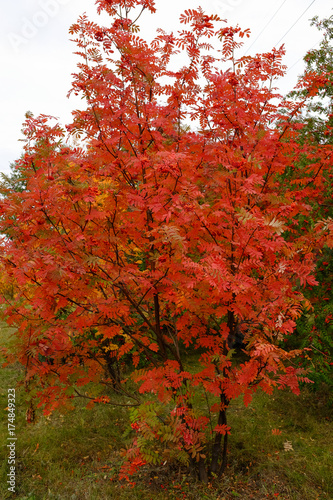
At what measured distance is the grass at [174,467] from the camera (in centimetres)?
444

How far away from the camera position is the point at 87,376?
179 inches

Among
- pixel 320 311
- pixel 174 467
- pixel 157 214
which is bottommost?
pixel 174 467

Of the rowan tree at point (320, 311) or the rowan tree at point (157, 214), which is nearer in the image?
the rowan tree at point (157, 214)

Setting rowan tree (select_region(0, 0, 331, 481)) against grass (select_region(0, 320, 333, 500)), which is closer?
rowan tree (select_region(0, 0, 331, 481))

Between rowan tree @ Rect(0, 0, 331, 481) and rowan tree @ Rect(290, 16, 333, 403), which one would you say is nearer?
rowan tree @ Rect(0, 0, 331, 481)

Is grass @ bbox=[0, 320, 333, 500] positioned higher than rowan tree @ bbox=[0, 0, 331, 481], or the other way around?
rowan tree @ bbox=[0, 0, 331, 481]

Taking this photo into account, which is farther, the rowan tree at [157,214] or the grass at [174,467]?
the grass at [174,467]

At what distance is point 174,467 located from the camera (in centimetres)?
490

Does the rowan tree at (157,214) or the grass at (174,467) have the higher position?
the rowan tree at (157,214)

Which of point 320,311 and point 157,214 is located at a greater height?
point 157,214

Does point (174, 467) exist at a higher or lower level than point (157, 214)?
lower

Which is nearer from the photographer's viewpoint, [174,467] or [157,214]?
[157,214]

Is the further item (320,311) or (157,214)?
(320,311)

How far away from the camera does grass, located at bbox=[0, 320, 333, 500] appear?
4438 mm
